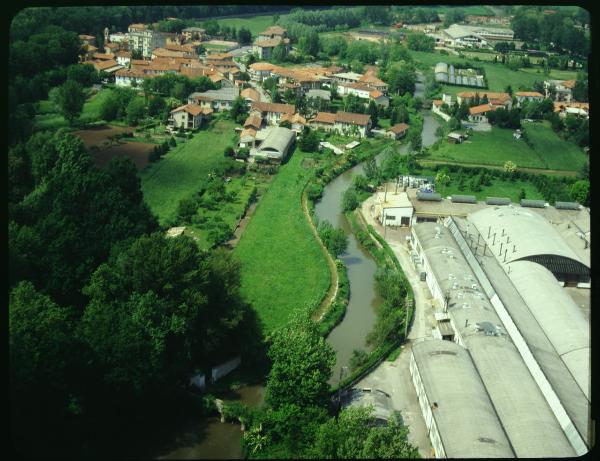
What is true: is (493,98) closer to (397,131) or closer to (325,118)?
(397,131)

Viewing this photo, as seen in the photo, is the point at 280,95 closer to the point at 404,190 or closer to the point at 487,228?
the point at 404,190

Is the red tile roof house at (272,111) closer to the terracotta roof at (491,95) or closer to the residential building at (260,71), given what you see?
the residential building at (260,71)

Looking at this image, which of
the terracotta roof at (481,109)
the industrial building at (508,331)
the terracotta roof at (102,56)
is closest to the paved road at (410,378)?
the industrial building at (508,331)

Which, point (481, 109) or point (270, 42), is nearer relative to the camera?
point (481, 109)

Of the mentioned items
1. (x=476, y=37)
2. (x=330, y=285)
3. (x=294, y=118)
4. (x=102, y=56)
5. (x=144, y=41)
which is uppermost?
(x=476, y=37)

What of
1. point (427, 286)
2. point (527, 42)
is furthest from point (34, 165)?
point (527, 42)

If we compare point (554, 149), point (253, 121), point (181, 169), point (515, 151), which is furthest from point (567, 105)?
point (181, 169)
